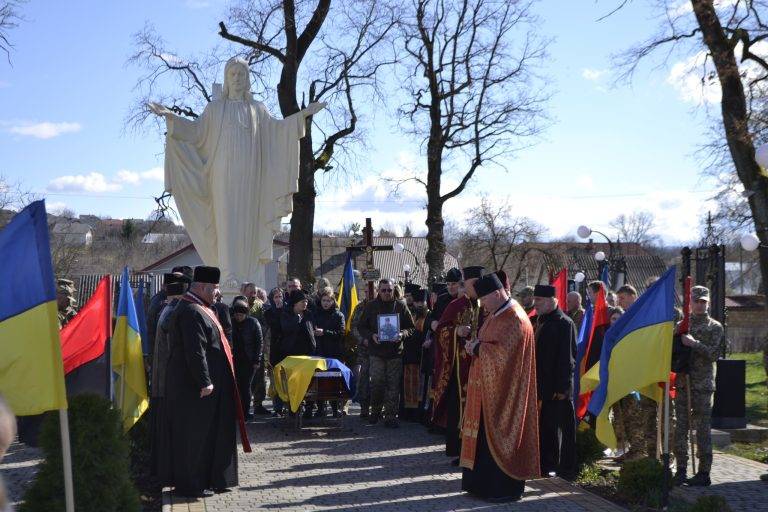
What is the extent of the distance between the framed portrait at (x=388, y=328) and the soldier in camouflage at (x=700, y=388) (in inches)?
174

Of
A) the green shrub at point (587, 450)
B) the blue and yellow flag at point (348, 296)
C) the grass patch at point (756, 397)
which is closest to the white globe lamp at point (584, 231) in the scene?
the grass patch at point (756, 397)

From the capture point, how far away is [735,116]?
1809cm

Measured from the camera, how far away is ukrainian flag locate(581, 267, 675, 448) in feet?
25.9

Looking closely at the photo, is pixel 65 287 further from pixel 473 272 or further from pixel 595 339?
pixel 595 339

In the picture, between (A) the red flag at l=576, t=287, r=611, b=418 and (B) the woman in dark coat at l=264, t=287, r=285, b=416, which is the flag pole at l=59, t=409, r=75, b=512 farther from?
(B) the woman in dark coat at l=264, t=287, r=285, b=416

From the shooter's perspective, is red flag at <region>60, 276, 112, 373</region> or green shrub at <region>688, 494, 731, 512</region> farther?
red flag at <region>60, 276, 112, 373</region>

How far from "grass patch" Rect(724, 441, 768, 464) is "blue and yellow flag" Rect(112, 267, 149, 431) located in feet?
22.7

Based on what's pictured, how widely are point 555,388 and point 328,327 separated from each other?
16.2 feet

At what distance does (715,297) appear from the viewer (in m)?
14.4

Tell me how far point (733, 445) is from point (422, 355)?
4.14 meters

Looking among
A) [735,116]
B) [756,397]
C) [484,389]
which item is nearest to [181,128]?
[484,389]

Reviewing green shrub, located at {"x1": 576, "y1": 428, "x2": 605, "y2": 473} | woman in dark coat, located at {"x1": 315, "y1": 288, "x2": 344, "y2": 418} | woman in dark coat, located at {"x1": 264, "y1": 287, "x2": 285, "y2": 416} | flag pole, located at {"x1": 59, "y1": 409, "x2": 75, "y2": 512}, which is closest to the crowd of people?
green shrub, located at {"x1": 576, "y1": 428, "x2": 605, "y2": 473}

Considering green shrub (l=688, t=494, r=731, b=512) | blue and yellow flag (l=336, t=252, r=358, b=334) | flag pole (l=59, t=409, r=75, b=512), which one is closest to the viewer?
flag pole (l=59, t=409, r=75, b=512)

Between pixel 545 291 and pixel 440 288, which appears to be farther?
pixel 440 288
